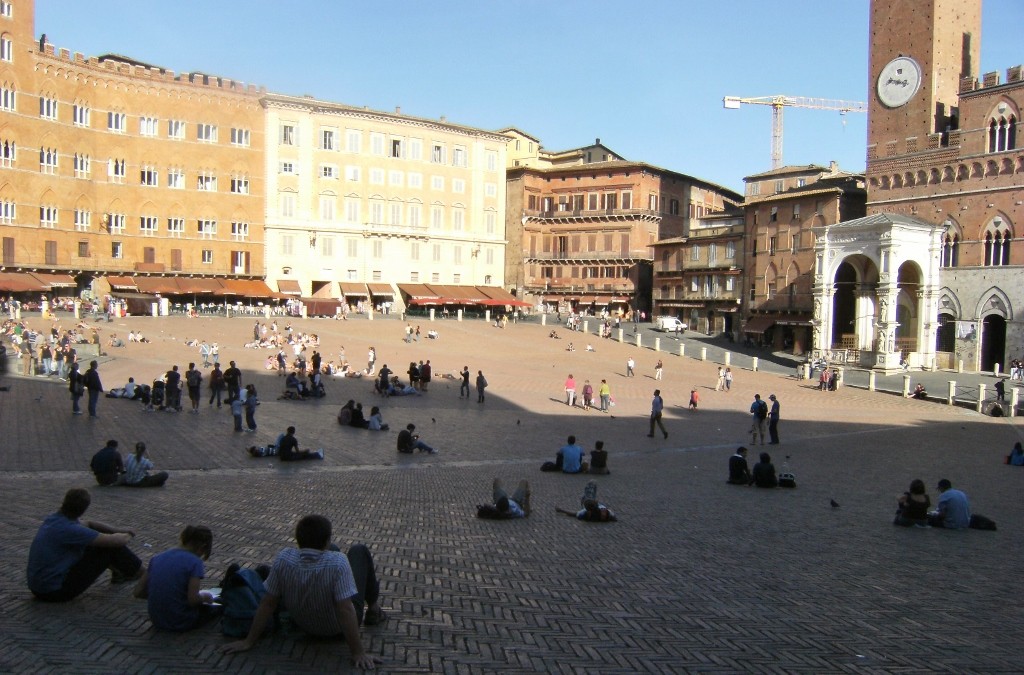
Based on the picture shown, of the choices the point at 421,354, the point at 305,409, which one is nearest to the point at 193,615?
the point at 305,409

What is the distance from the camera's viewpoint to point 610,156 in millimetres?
87562

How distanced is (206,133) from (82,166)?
971 centimetres

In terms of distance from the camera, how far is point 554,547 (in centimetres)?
1027

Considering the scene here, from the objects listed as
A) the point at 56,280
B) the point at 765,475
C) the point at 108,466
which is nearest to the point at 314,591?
the point at 108,466

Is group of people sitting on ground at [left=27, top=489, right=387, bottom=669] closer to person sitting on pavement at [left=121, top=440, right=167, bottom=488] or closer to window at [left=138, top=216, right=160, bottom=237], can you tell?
person sitting on pavement at [left=121, top=440, right=167, bottom=488]

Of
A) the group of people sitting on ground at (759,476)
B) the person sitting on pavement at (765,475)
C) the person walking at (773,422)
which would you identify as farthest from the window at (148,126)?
the person sitting on pavement at (765,475)

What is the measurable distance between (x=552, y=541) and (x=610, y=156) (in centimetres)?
8088

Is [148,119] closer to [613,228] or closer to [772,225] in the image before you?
[613,228]

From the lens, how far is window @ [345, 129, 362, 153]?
2739 inches

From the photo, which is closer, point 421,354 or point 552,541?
point 552,541

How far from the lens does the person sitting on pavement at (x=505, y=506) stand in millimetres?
11914

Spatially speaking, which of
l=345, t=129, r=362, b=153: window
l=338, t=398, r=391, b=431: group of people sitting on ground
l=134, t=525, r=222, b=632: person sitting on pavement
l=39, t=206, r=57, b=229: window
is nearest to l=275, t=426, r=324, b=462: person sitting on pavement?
l=338, t=398, r=391, b=431: group of people sitting on ground

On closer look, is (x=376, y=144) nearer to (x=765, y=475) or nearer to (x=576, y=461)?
(x=576, y=461)

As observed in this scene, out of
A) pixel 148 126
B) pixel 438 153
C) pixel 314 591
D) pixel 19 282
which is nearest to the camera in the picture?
pixel 314 591
